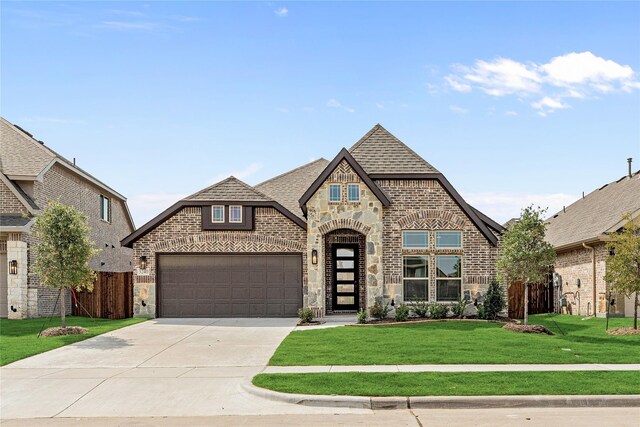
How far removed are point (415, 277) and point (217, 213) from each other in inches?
306

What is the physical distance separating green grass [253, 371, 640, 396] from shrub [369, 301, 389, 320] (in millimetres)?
10604

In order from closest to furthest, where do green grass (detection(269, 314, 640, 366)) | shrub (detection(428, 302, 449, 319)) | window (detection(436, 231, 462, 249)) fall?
green grass (detection(269, 314, 640, 366)) < shrub (detection(428, 302, 449, 319)) < window (detection(436, 231, 462, 249))

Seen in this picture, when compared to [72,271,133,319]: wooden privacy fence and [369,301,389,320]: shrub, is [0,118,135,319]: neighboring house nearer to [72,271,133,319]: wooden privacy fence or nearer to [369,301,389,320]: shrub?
[72,271,133,319]: wooden privacy fence

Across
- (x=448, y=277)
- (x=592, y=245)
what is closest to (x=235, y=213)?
(x=448, y=277)

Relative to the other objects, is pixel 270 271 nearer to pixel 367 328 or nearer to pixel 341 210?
pixel 341 210

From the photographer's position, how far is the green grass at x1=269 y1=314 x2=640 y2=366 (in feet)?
47.5

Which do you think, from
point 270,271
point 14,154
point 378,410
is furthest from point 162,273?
point 378,410

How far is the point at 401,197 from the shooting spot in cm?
2473

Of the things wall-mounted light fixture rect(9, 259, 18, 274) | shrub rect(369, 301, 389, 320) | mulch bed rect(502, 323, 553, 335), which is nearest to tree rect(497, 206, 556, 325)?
mulch bed rect(502, 323, 553, 335)

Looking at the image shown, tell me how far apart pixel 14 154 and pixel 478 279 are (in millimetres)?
18988

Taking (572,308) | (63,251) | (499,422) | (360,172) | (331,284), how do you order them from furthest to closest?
(572,308)
(331,284)
(360,172)
(63,251)
(499,422)

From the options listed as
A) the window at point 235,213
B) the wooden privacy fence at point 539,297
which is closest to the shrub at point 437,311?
the wooden privacy fence at point 539,297

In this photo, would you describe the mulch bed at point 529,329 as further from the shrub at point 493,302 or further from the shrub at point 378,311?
the shrub at point 378,311

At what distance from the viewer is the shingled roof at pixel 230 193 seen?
83.6 feet
